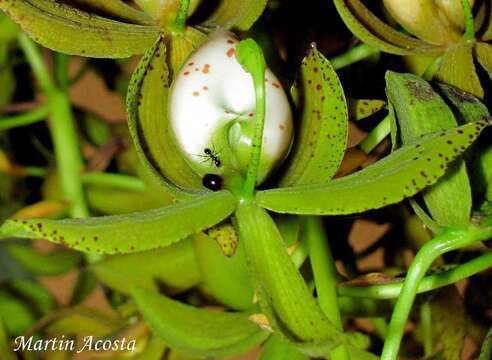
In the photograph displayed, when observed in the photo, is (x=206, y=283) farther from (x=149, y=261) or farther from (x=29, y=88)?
(x=29, y=88)

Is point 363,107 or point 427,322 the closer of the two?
point 363,107

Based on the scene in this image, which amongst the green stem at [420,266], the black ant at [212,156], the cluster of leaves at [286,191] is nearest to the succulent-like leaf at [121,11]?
the cluster of leaves at [286,191]

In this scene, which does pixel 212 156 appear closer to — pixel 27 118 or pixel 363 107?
pixel 363 107

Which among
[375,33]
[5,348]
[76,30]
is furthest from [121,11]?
[5,348]

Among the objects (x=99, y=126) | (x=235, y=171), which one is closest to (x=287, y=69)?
(x=235, y=171)

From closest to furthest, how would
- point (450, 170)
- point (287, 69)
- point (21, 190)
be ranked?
point (450, 170) → point (287, 69) → point (21, 190)

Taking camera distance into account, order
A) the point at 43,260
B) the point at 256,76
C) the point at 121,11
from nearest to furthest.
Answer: the point at 256,76, the point at 121,11, the point at 43,260
